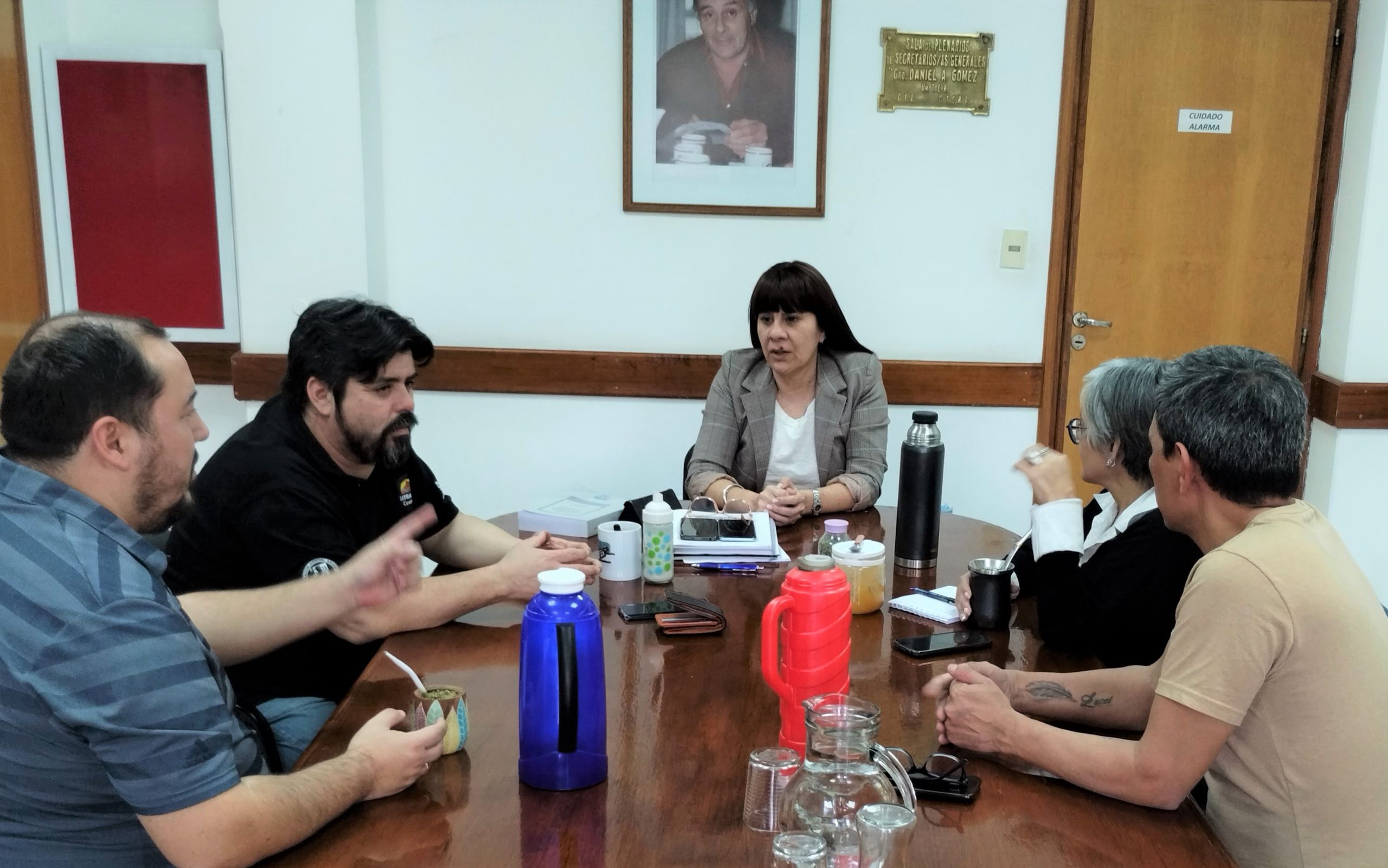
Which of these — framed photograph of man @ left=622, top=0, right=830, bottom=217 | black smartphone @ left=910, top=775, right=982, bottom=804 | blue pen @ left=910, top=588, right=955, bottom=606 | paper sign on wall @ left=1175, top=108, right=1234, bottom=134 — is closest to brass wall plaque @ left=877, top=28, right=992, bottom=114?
framed photograph of man @ left=622, top=0, right=830, bottom=217

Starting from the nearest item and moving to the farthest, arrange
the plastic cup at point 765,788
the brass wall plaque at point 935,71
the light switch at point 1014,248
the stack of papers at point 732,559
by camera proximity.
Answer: the plastic cup at point 765,788 < the stack of papers at point 732,559 < the brass wall plaque at point 935,71 < the light switch at point 1014,248

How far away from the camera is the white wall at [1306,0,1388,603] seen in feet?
11.0

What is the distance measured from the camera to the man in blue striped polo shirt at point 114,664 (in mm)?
1095

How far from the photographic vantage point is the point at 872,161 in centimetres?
345

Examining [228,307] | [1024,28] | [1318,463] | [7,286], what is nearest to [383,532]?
[228,307]

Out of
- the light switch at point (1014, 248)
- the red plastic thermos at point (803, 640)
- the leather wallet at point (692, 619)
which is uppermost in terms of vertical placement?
the light switch at point (1014, 248)

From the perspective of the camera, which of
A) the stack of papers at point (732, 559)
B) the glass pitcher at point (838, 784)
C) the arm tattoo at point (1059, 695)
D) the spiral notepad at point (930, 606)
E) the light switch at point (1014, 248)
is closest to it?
the glass pitcher at point (838, 784)

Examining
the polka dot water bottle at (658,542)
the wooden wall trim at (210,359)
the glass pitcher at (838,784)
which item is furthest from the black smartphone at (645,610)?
the wooden wall trim at (210,359)

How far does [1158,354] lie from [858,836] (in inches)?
115

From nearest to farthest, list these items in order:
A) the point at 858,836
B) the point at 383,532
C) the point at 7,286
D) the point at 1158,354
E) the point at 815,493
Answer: the point at 858,836, the point at 383,532, the point at 815,493, the point at 7,286, the point at 1158,354

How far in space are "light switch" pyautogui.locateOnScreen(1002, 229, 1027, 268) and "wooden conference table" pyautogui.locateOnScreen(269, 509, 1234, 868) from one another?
1.95m

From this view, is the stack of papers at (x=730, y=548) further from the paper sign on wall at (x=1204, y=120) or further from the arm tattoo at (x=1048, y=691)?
the paper sign on wall at (x=1204, y=120)

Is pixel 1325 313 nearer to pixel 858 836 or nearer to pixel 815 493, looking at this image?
pixel 815 493

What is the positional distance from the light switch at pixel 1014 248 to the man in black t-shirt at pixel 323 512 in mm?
2023
